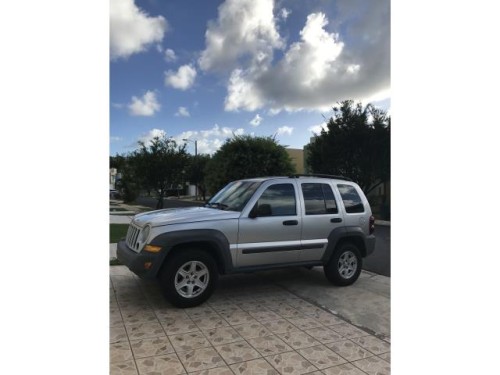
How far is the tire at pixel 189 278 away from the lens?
408 cm

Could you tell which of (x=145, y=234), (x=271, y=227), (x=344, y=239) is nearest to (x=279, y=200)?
(x=271, y=227)

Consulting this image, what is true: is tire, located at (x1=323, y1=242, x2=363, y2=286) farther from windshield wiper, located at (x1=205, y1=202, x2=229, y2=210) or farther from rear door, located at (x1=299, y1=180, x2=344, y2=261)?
windshield wiper, located at (x1=205, y1=202, x2=229, y2=210)

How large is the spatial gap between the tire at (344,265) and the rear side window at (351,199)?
0.52 metres

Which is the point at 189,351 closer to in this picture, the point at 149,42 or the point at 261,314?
the point at 261,314

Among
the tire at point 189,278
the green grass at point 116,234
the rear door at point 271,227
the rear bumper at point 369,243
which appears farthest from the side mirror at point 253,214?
the green grass at point 116,234

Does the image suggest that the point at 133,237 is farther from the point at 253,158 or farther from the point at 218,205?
the point at 253,158

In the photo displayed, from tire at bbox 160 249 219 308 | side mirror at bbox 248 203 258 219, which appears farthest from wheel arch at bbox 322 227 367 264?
tire at bbox 160 249 219 308

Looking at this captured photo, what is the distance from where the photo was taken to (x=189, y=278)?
420 centimetres

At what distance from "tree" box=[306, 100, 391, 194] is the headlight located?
12.2 meters

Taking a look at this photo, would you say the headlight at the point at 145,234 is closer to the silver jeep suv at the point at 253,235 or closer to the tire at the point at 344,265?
the silver jeep suv at the point at 253,235
